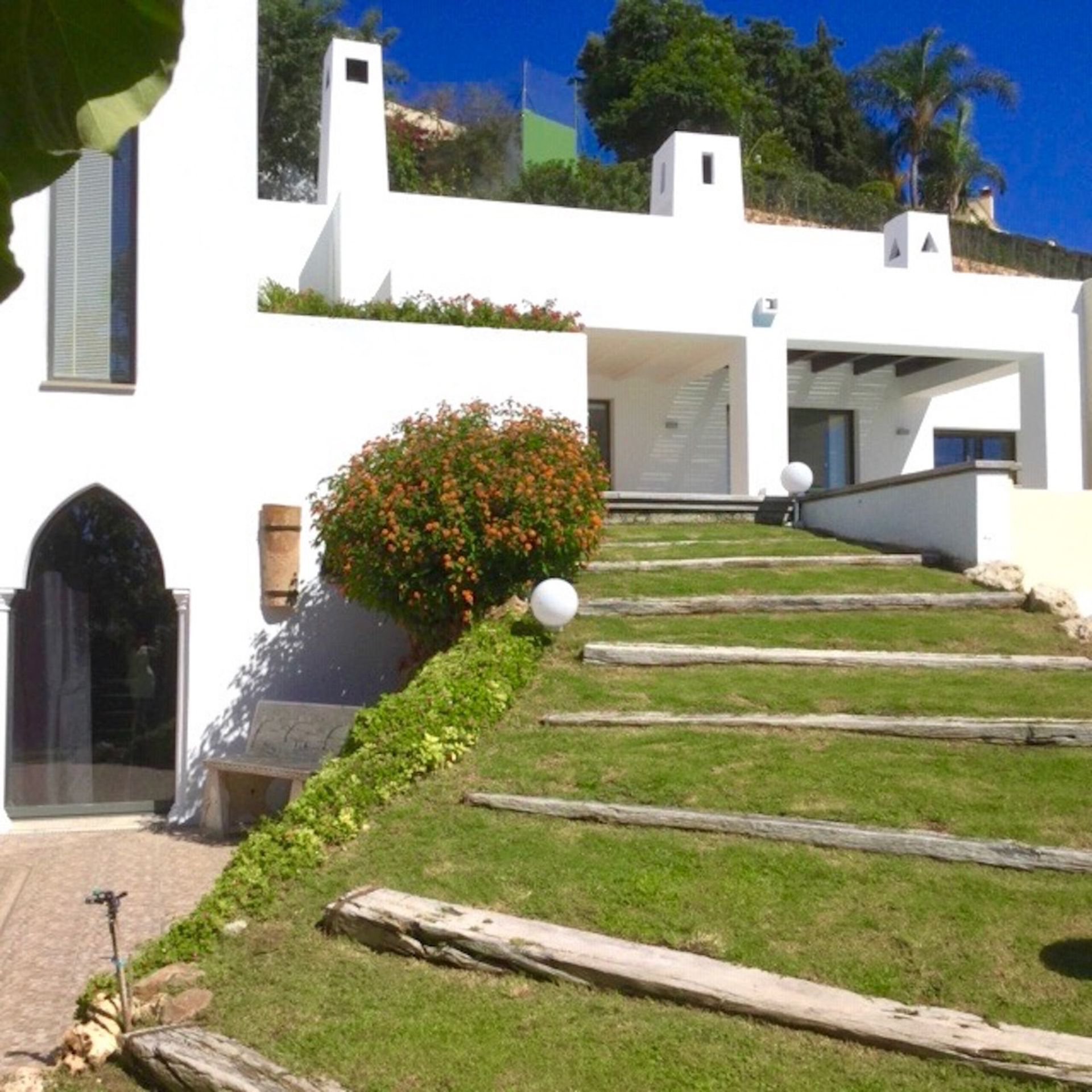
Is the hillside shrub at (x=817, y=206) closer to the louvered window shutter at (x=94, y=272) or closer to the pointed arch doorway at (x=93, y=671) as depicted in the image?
the louvered window shutter at (x=94, y=272)

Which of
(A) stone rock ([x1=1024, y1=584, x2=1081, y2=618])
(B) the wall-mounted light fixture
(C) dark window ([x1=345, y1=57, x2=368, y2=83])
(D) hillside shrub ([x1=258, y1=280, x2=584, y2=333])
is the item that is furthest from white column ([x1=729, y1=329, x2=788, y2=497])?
(C) dark window ([x1=345, y1=57, x2=368, y2=83])

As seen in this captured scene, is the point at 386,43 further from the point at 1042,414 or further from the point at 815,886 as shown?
the point at 815,886

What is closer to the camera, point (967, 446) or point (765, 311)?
point (765, 311)

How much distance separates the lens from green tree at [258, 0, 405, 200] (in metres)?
33.5

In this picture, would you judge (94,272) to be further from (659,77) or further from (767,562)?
(659,77)

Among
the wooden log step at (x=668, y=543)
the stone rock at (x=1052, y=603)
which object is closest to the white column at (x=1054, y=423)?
the wooden log step at (x=668, y=543)

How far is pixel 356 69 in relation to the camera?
63.3 ft

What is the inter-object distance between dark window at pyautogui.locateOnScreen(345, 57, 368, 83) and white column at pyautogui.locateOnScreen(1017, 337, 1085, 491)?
9736 mm

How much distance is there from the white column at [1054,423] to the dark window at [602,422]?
5443mm

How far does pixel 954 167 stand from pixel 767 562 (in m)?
32.2

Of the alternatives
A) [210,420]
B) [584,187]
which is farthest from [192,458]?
[584,187]

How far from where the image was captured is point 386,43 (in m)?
37.1

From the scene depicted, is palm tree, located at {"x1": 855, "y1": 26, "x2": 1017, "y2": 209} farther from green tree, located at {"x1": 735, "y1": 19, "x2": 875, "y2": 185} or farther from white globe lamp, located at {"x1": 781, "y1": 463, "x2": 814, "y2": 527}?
white globe lamp, located at {"x1": 781, "y1": 463, "x2": 814, "y2": 527}

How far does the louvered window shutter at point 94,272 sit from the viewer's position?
11.2m
